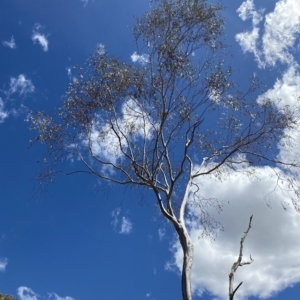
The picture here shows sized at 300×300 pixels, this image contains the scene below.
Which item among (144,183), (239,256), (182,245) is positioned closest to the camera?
(239,256)

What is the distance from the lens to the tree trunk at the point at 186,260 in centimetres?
724

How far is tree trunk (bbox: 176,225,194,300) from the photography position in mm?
7242

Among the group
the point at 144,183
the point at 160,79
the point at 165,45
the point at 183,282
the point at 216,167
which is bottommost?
the point at 183,282

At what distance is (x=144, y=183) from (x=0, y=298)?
43.5 feet

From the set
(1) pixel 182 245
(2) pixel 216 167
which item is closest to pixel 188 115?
(2) pixel 216 167

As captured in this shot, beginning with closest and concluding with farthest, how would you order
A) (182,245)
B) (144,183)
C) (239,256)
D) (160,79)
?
(239,256) → (182,245) → (144,183) → (160,79)

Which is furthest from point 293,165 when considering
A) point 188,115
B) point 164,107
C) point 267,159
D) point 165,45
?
point 165,45

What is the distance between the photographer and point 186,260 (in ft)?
25.4

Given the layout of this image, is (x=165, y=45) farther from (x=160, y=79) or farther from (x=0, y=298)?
(x=0, y=298)

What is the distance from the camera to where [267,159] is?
35.4ft

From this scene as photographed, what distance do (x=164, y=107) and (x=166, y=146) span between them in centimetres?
94

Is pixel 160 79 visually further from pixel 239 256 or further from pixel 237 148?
pixel 239 256

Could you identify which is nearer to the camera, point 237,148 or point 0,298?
point 237,148

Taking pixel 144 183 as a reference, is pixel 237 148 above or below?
above
